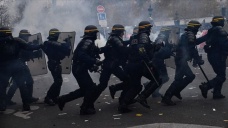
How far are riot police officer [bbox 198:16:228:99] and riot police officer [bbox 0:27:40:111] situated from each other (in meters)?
3.64

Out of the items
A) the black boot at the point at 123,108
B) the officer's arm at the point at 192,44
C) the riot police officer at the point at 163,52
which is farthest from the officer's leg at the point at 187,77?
the black boot at the point at 123,108

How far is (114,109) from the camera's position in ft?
23.0

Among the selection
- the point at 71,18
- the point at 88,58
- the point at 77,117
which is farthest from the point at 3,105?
the point at 71,18

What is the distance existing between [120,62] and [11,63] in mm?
2221

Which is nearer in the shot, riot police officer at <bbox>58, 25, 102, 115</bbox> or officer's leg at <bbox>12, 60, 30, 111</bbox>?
riot police officer at <bbox>58, 25, 102, 115</bbox>

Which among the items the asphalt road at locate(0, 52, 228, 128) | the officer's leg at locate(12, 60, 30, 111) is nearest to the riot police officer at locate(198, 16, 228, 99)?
the asphalt road at locate(0, 52, 228, 128)

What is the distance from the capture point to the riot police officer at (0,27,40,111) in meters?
6.86

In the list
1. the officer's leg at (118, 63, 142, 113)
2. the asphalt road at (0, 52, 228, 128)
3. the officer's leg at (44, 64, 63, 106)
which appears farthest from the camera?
the officer's leg at (44, 64, 63, 106)

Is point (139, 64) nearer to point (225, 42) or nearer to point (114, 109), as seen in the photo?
point (114, 109)

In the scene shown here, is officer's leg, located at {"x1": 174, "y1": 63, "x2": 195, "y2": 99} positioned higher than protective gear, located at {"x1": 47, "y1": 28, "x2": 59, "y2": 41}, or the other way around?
protective gear, located at {"x1": 47, "y1": 28, "x2": 59, "y2": 41}

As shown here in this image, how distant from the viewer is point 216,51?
726cm

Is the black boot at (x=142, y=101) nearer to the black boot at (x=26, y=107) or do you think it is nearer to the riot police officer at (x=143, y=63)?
the riot police officer at (x=143, y=63)

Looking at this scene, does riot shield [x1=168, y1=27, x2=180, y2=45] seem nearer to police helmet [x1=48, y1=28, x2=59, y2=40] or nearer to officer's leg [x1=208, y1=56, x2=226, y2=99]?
officer's leg [x1=208, y1=56, x2=226, y2=99]

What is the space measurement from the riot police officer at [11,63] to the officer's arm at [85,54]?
4.37 ft
